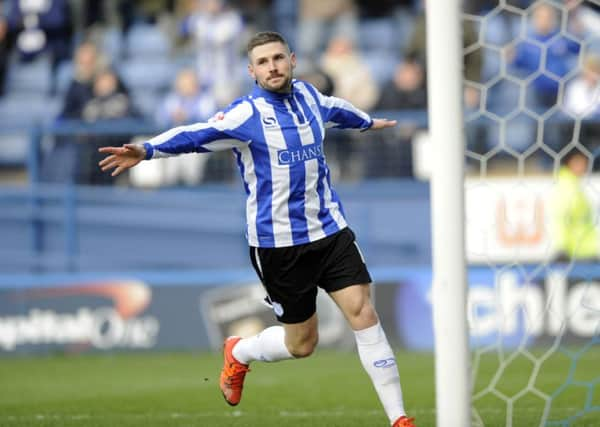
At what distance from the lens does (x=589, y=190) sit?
11.8 m

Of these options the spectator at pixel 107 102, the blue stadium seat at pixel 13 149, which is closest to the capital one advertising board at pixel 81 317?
the blue stadium seat at pixel 13 149

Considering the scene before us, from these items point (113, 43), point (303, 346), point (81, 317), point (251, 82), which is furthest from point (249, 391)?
point (113, 43)

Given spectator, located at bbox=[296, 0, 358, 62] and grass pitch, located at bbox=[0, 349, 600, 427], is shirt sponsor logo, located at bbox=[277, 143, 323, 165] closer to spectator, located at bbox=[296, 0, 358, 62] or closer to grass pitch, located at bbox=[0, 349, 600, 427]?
grass pitch, located at bbox=[0, 349, 600, 427]

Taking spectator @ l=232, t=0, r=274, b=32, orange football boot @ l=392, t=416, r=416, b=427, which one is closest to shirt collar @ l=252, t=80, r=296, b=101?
orange football boot @ l=392, t=416, r=416, b=427

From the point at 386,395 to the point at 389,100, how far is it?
7937 mm

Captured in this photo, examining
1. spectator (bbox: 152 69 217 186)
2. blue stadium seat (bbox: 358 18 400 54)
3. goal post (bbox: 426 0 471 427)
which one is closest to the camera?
goal post (bbox: 426 0 471 427)

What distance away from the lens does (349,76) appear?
14.1 metres

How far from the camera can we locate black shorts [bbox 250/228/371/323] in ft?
20.5

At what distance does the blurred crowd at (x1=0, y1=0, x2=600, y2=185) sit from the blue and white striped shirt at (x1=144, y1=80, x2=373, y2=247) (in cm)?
528

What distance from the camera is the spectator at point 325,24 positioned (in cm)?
1596

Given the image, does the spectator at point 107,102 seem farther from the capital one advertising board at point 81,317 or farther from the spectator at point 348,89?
the spectator at point 348,89

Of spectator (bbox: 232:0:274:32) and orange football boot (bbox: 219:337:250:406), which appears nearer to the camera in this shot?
orange football boot (bbox: 219:337:250:406)

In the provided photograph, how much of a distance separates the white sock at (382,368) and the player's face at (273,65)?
129 cm

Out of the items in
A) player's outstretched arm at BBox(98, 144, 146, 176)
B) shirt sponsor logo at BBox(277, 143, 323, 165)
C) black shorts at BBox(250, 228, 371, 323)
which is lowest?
black shorts at BBox(250, 228, 371, 323)
